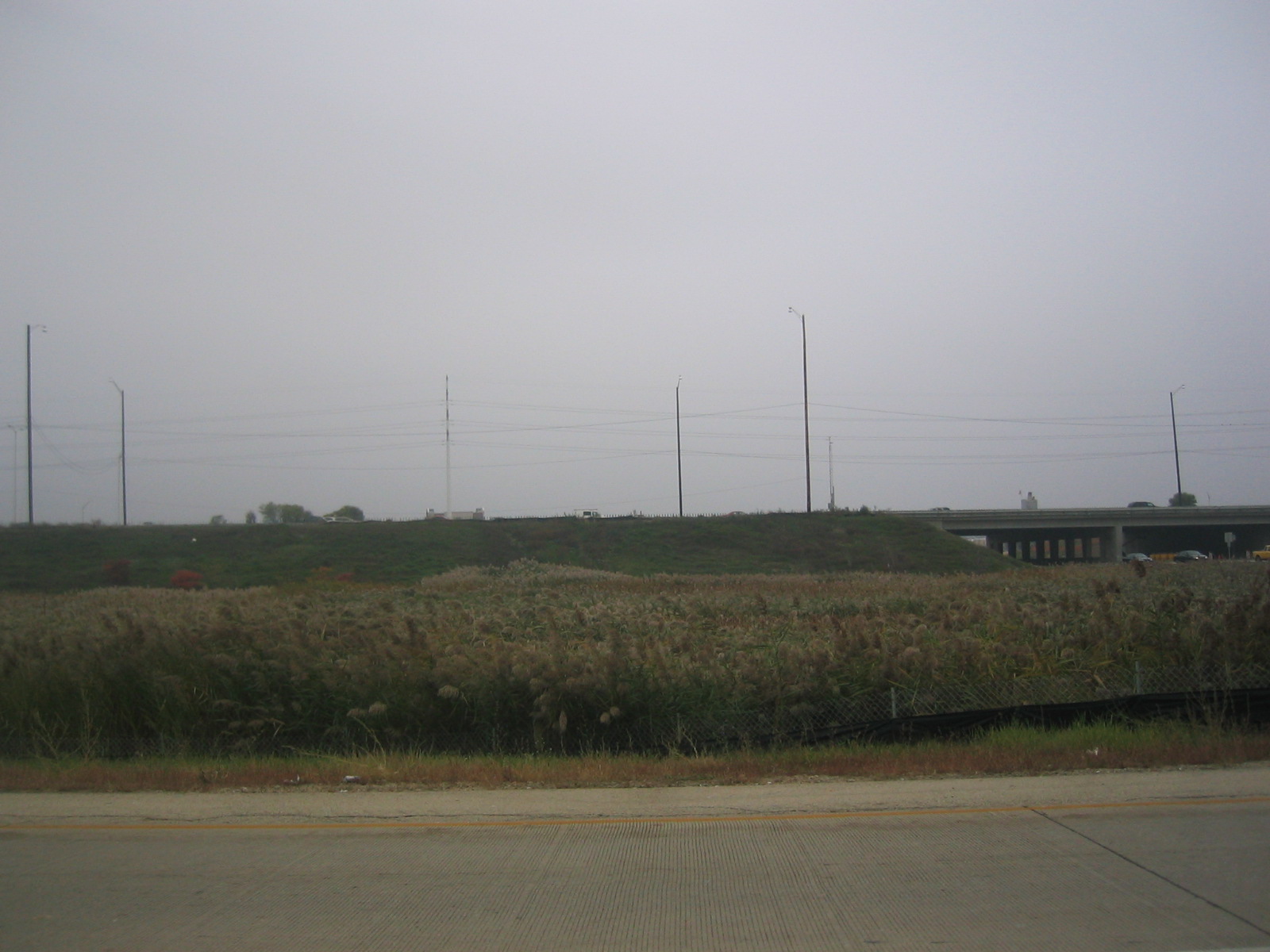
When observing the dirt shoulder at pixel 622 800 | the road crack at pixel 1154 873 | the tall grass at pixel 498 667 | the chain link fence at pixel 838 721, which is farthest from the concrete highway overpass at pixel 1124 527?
the road crack at pixel 1154 873

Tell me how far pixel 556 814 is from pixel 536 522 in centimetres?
5794

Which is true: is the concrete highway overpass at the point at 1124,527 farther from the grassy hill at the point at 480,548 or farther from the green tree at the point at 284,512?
the green tree at the point at 284,512

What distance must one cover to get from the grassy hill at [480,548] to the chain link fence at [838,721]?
3600 cm

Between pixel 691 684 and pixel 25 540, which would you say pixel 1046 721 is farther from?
pixel 25 540

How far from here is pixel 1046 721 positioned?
12766 mm

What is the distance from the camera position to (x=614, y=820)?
27.7 feet

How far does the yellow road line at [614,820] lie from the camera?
8.38 metres

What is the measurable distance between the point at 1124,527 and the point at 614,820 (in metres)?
62.2

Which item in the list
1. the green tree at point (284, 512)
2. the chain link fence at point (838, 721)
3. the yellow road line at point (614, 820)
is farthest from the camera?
the green tree at point (284, 512)

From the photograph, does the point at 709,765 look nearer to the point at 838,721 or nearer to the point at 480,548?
the point at 838,721

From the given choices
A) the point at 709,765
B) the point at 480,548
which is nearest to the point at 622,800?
the point at 709,765

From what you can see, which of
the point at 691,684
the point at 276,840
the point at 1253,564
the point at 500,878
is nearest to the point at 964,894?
the point at 500,878

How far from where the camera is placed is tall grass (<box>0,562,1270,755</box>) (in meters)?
13.3

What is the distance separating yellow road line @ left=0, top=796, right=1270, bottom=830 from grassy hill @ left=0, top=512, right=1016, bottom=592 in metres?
41.3
